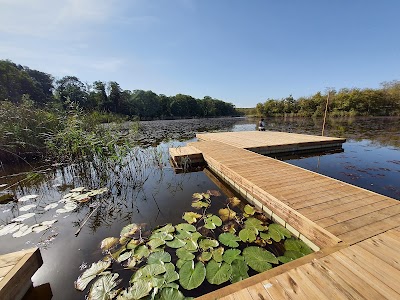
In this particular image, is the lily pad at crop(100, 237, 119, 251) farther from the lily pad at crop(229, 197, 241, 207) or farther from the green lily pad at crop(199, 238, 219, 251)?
the lily pad at crop(229, 197, 241, 207)

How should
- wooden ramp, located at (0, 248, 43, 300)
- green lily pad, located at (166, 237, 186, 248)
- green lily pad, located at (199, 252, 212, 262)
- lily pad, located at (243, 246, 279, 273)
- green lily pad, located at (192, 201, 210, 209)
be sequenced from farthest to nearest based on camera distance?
green lily pad, located at (192, 201, 210, 209) < green lily pad, located at (166, 237, 186, 248) < green lily pad, located at (199, 252, 212, 262) < lily pad, located at (243, 246, 279, 273) < wooden ramp, located at (0, 248, 43, 300)

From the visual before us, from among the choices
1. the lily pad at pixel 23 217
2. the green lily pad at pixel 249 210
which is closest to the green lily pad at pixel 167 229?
the green lily pad at pixel 249 210

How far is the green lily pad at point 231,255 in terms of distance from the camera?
6.41 ft

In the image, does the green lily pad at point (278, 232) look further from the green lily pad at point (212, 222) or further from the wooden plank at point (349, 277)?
the wooden plank at point (349, 277)

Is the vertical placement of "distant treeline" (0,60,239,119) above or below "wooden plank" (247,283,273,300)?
above

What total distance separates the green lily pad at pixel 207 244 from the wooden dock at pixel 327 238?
81 cm

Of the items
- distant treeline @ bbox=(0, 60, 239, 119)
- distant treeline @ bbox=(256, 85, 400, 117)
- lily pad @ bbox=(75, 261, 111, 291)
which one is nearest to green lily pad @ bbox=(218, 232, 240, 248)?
lily pad @ bbox=(75, 261, 111, 291)

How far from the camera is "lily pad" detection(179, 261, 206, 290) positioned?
1.67 m

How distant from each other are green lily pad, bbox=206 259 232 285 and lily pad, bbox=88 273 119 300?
2.85 ft

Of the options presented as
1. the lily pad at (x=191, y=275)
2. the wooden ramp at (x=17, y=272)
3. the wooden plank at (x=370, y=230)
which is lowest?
the lily pad at (x=191, y=275)

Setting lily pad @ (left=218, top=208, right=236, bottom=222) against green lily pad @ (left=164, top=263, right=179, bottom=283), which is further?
lily pad @ (left=218, top=208, right=236, bottom=222)

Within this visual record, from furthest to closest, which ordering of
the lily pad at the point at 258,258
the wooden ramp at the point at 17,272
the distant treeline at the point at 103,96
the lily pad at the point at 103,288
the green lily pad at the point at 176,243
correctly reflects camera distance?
the distant treeline at the point at 103,96
the green lily pad at the point at 176,243
the lily pad at the point at 258,258
the lily pad at the point at 103,288
the wooden ramp at the point at 17,272

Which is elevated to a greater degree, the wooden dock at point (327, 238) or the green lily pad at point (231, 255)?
the wooden dock at point (327, 238)

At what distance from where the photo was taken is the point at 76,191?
3977mm
